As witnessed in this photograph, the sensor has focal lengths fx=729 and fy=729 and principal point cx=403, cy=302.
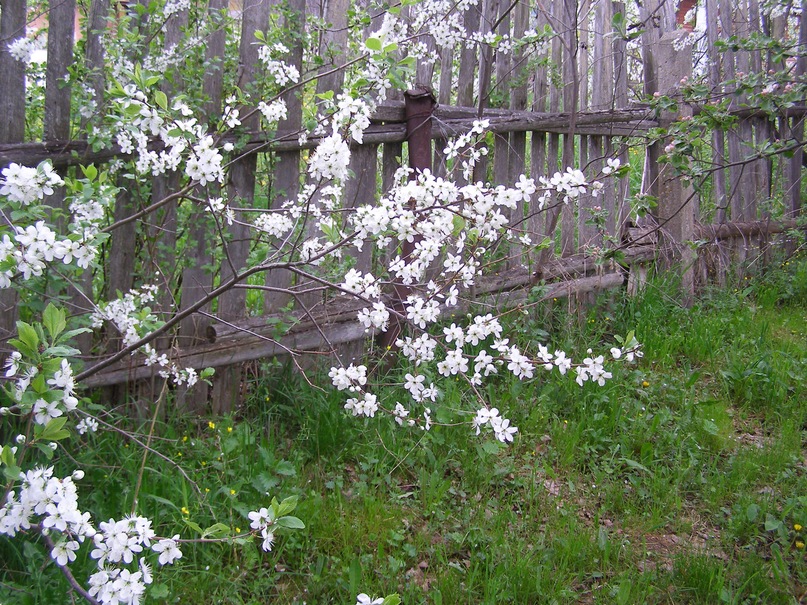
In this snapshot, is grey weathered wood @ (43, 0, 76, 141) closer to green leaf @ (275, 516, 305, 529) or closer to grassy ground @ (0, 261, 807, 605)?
grassy ground @ (0, 261, 807, 605)

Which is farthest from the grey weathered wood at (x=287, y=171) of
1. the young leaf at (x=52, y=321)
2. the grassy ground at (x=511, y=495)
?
the young leaf at (x=52, y=321)

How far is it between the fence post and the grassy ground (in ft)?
3.87

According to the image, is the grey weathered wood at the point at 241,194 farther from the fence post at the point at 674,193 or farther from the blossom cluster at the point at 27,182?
the fence post at the point at 674,193

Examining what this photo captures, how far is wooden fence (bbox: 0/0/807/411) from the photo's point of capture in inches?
115

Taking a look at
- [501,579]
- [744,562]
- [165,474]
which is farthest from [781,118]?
[165,474]

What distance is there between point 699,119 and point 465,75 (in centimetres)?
135

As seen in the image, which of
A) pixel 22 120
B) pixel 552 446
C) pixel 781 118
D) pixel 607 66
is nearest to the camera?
pixel 22 120

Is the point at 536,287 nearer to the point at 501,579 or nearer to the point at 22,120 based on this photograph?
the point at 501,579

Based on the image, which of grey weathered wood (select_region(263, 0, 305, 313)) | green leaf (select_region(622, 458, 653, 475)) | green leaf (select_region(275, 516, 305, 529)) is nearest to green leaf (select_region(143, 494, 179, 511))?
green leaf (select_region(275, 516, 305, 529))

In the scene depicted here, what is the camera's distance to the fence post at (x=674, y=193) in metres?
4.88

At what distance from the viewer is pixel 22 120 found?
277 cm

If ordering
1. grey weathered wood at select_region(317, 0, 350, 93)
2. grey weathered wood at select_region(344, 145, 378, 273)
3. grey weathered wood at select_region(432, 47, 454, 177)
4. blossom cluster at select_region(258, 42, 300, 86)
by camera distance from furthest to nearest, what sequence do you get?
grey weathered wood at select_region(432, 47, 454, 177), grey weathered wood at select_region(344, 145, 378, 273), grey weathered wood at select_region(317, 0, 350, 93), blossom cluster at select_region(258, 42, 300, 86)

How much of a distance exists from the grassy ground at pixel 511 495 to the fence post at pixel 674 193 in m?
1.18

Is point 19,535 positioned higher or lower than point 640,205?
lower
